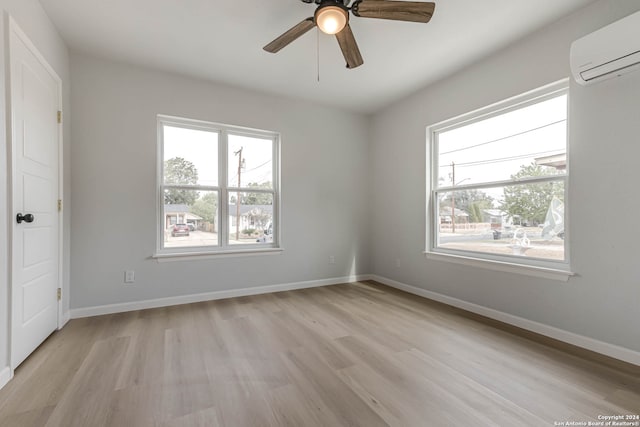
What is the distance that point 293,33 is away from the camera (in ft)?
6.79

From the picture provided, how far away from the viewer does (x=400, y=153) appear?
403 cm

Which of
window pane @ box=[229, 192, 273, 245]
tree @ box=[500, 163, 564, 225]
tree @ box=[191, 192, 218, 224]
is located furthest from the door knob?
tree @ box=[500, 163, 564, 225]

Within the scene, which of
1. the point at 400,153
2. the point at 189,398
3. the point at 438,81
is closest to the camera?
the point at 189,398

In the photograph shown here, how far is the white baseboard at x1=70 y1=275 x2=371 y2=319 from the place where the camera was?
2879 millimetres

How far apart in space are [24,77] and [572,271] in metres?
4.47

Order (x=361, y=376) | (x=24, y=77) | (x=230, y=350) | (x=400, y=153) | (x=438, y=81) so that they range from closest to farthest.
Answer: (x=361, y=376), (x=24, y=77), (x=230, y=350), (x=438, y=81), (x=400, y=153)

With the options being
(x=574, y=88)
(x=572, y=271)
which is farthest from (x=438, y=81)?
(x=572, y=271)

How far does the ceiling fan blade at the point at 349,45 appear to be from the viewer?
79.1 inches

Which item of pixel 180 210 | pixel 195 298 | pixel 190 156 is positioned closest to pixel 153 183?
pixel 180 210

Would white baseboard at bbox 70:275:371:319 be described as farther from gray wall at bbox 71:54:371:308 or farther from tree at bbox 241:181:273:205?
tree at bbox 241:181:273:205

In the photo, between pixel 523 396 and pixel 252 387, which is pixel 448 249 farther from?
pixel 252 387

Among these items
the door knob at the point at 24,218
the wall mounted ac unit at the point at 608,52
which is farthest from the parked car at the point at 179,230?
the wall mounted ac unit at the point at 608,52

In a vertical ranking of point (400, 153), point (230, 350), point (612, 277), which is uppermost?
point (400, 153)

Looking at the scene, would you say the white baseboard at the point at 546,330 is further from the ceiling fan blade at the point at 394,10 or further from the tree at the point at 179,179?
the tree at the point at 179,179
